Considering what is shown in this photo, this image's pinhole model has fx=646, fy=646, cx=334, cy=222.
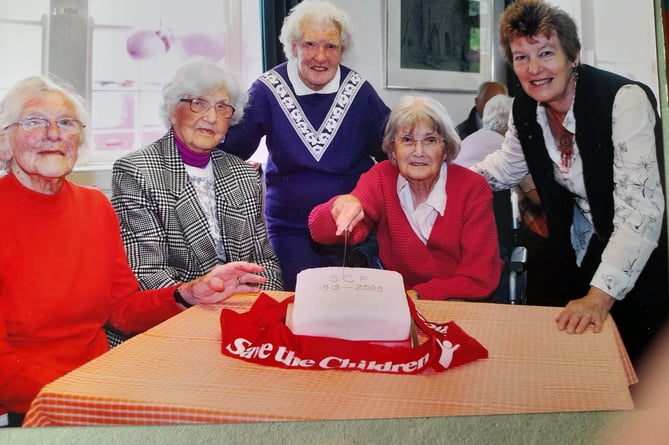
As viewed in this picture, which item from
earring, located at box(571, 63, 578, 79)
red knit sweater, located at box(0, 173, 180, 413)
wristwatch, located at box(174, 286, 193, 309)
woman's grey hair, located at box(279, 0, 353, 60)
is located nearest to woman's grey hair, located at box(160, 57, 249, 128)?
woman's grey hair, located at box(279, 0, 353, 60)

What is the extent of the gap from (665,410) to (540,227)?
0.63 metres

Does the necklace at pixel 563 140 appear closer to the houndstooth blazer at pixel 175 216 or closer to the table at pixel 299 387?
the table at pixel 299 387

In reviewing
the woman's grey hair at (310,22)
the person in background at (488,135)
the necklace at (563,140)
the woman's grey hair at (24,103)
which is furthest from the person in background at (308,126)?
A: the necklace at (563,140)

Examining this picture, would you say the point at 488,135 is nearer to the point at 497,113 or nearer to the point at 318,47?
the point at 497,113

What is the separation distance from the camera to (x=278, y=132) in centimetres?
159

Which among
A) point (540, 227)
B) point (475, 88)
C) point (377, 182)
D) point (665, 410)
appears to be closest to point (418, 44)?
point (475, 88)

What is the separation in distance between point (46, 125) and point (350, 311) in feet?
2.57

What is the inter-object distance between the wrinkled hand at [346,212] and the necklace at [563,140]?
58 centimetres

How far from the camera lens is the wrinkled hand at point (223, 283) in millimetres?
1474

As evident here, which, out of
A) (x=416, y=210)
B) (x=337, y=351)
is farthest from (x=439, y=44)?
(x=337, y=351)

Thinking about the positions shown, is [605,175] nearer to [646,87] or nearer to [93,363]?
[646,87]

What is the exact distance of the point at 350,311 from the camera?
127 centimetres

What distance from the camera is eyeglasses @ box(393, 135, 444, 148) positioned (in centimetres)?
160

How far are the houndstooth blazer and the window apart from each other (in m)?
0.06
